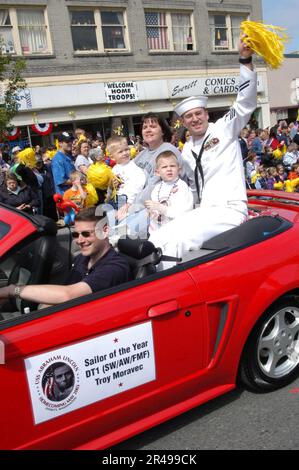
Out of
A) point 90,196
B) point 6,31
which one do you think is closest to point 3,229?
point 90,196

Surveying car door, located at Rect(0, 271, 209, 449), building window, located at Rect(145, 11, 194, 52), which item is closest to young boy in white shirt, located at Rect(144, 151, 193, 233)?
car door, located at Rect(0, 271, 209, 449)

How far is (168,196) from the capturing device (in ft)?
11.5

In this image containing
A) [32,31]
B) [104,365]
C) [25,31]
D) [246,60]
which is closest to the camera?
[104,365]

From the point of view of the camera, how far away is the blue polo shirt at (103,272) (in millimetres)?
2438

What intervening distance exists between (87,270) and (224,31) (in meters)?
22.7

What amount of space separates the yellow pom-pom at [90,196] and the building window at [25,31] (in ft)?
48.1

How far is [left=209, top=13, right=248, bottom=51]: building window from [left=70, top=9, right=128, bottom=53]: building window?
5201 millimetres

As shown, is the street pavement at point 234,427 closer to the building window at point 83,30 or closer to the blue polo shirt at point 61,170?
the blue polo shirt at point 61,170

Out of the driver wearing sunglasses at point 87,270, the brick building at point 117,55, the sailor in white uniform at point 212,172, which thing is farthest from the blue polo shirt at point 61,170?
the brick building at point 117,55

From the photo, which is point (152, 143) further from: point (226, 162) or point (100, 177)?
point (226, 162)

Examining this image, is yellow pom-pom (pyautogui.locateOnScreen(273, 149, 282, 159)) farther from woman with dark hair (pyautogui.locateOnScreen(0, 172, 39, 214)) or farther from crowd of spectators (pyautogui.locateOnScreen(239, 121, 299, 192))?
woman with dark hair (pyautogui.locateOnScreen(0, 172, 39, 214))

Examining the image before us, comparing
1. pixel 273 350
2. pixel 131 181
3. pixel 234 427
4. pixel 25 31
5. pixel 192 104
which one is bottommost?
pixel 234 427
